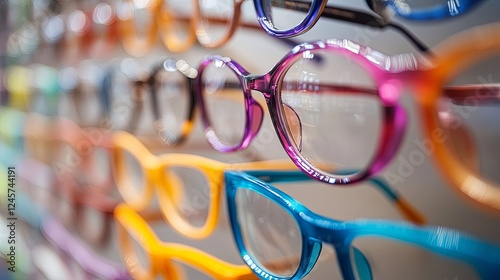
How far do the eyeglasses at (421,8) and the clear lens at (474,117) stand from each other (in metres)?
0.03

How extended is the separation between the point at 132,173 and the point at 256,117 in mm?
354

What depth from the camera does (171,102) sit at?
620mm

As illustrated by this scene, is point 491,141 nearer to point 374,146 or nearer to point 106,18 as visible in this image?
point 374,146

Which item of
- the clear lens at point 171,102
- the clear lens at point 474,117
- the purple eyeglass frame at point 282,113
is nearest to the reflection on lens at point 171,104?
the clear lens at point 171,102

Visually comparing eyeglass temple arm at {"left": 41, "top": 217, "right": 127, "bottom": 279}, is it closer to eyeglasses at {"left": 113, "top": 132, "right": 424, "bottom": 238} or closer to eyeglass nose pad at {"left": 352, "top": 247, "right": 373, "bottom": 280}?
eyeglasses at {"left": 113, "top": 132, "right": 424, "bottom": 238}

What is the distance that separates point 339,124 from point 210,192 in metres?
0.18

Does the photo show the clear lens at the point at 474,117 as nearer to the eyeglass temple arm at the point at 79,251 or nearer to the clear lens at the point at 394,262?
the clear lens at the point at 394,262

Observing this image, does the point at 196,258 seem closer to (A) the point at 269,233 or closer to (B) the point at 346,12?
(A) the point at 269,233

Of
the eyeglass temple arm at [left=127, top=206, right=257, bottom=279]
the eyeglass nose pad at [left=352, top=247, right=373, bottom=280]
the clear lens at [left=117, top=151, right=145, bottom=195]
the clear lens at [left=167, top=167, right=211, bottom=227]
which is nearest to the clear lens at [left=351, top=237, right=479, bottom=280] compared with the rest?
the eyeglass nose pad at [left=352, top=247, right=373, bottom=280]

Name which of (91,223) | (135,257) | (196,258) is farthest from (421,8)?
(91,223)

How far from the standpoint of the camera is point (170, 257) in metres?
0.56

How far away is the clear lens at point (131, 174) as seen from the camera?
0.71m

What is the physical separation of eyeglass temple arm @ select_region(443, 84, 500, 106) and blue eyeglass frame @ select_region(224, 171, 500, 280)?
8cm

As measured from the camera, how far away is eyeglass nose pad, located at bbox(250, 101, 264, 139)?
1.38 ft
